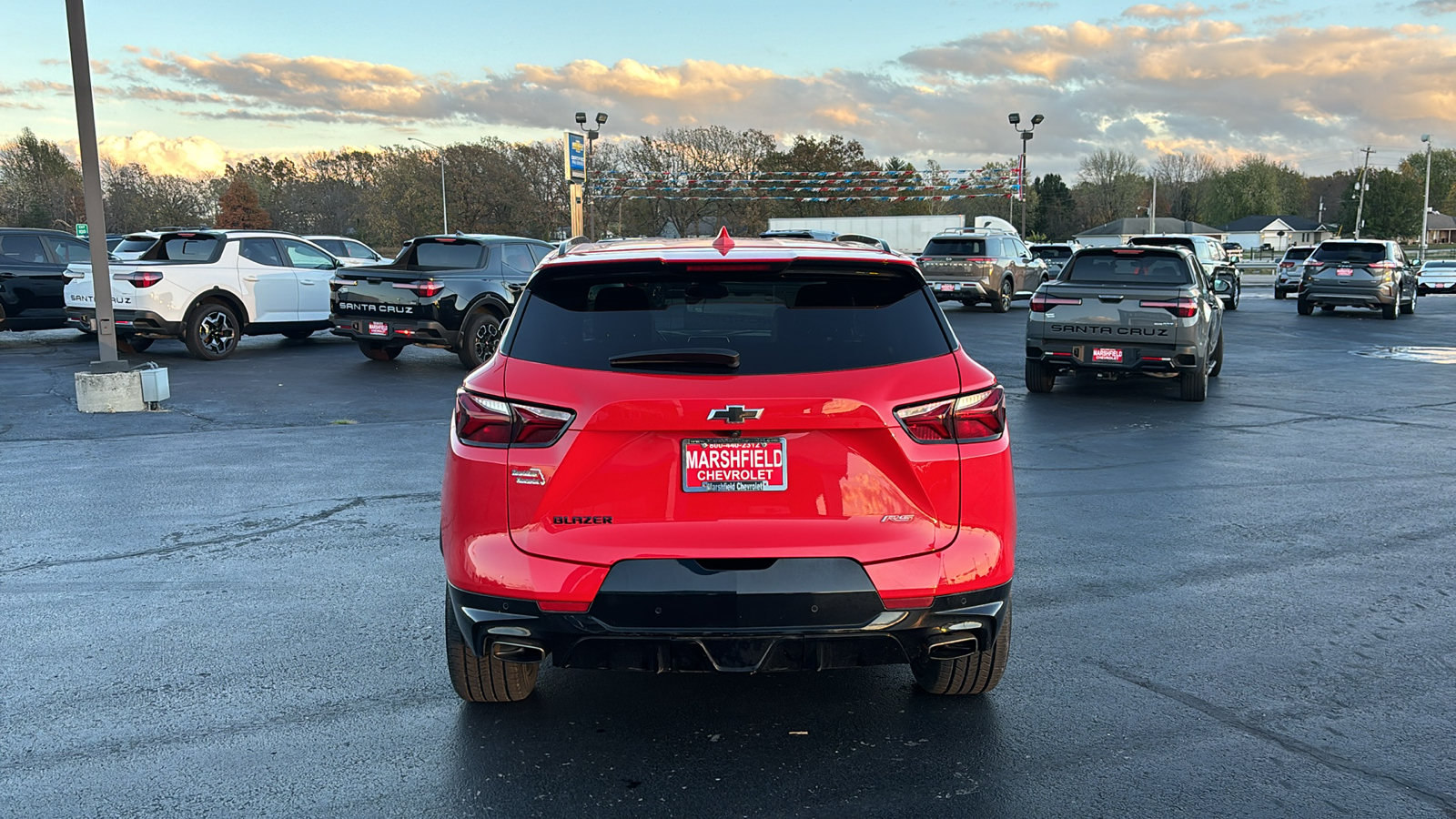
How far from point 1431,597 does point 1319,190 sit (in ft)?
658

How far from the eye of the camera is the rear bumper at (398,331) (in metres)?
14.8

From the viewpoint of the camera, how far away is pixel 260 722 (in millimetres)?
3969

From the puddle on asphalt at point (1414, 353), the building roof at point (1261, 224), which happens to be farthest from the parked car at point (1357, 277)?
the building roof at point (1261, 224)

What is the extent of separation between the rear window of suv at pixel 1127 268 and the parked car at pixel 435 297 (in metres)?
6.98

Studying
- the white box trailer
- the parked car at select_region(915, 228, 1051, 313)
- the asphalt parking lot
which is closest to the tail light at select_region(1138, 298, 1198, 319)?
the asphalt parking lot

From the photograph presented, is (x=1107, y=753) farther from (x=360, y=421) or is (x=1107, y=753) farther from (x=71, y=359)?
(x=71, y=359)

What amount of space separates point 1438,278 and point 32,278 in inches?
1869

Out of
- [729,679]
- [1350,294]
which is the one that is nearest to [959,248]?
[1350,294]

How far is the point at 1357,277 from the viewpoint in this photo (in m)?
26.9

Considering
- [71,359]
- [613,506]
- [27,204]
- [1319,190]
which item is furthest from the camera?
[1319,190]

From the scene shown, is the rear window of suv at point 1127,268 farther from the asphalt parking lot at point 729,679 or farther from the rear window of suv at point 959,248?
the rear window of suv at point 959,248

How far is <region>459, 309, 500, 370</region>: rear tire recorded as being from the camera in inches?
590

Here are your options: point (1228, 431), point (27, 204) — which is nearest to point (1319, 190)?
point (27, 204)

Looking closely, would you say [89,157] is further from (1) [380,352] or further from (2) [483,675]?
(2) [483,675]
